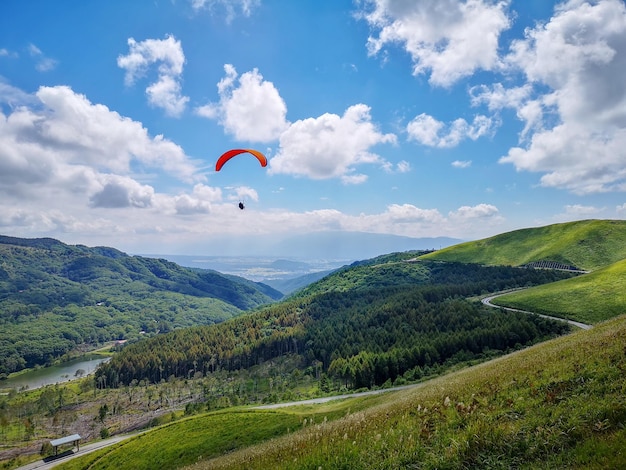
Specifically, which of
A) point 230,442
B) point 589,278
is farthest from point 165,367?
point 589,278

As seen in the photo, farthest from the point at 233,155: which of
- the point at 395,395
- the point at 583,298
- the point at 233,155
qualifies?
the point at 583,298

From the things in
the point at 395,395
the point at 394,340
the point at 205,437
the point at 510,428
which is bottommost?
the point at 394,340

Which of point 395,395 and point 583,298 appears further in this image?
point 583,298

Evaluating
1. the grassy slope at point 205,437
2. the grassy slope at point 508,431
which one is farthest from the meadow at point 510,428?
the grassy slope at point 205,437

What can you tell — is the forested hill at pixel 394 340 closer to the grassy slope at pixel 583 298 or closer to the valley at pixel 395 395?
the valley at pixel 395 395

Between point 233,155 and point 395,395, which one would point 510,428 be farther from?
point 233,155

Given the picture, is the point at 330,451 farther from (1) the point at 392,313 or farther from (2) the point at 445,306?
(1) the point at 392,313

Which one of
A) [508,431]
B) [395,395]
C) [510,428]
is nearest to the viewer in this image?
[508,431]
